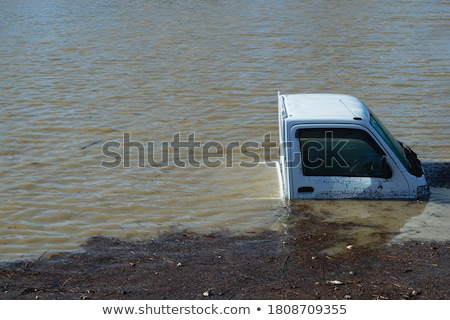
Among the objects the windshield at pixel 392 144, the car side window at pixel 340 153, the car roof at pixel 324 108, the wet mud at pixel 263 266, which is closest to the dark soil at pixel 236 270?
the wet mud at pixel 263 266

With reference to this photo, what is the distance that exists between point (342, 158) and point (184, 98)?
23.0ft

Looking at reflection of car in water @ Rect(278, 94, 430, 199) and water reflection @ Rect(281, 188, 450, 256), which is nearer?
water reflection @ Rect(281, 188, 450, 256)

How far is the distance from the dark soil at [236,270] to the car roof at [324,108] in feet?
4.19

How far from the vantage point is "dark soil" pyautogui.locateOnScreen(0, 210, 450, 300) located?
7.11 m

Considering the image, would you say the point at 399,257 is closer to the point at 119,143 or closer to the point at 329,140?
the point at 329,140

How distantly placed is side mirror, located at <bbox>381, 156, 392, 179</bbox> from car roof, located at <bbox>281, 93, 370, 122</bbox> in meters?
0.54

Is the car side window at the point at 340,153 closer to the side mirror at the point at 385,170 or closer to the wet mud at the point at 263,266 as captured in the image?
the side mirror at the point at 385,170

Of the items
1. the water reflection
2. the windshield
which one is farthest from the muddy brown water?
the windshield

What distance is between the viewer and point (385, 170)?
29.4 ft

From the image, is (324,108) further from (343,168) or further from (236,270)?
(236,270)

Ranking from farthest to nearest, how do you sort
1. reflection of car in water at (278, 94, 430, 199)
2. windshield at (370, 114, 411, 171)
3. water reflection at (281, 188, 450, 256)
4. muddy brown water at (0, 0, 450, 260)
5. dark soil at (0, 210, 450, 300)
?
muddy brown water at (0, 0, 450, 260) → windshield at (370, 114, 411, 171) → reflection of car in water at (278, 94, 430, 199) → water reflection at (281, 188, 450, 256) → dark soil at (0, 210, 450, 300)

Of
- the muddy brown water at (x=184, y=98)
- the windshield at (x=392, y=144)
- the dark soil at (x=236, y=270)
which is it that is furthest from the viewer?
the muddy brown water at (x=184, y=98)

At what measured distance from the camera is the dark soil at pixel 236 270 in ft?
23.3

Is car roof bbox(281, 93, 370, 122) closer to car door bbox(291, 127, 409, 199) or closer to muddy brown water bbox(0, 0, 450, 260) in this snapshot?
car door bbox(291, 127, 409, 199)
